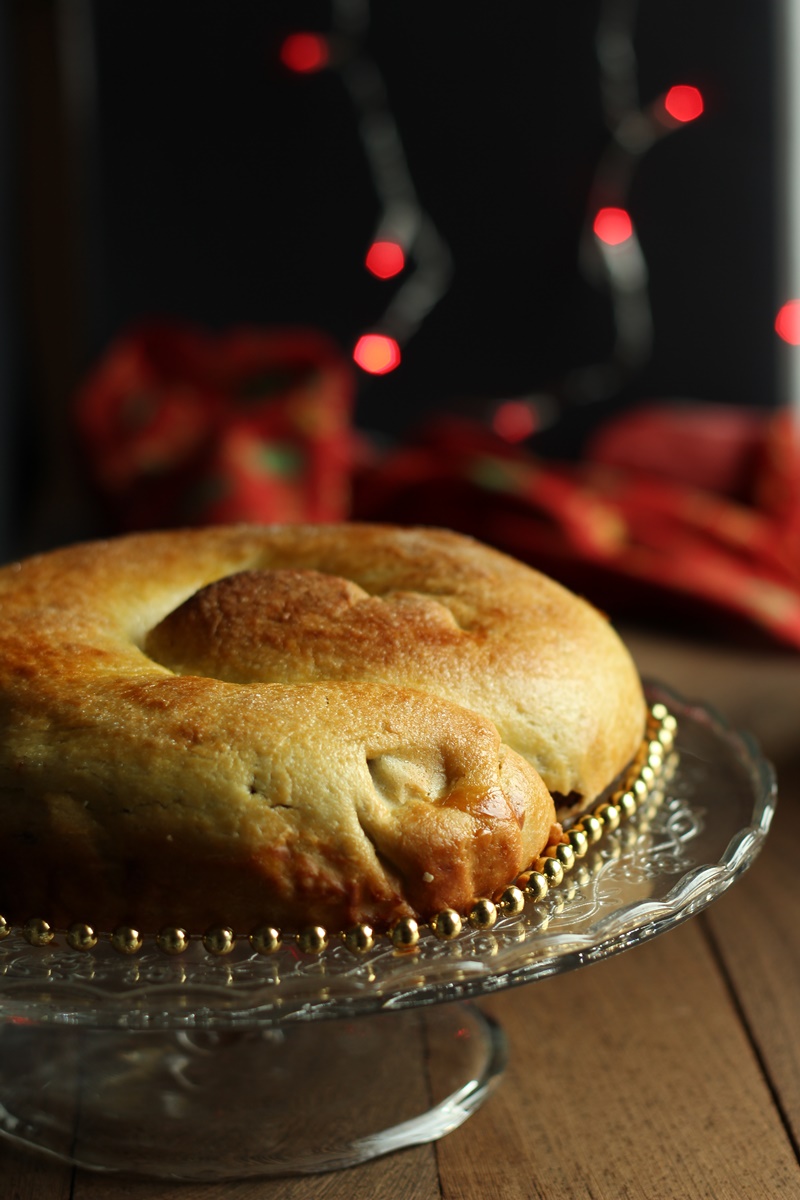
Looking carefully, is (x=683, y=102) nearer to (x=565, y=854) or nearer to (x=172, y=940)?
(x=565, y=854)

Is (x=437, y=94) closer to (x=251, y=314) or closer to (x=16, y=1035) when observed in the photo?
(x=251, y=314)

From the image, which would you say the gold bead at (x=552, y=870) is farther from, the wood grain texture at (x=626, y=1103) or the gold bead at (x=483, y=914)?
the wood grain texture at (x=626, y=1103)

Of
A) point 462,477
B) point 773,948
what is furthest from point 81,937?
point 462,477

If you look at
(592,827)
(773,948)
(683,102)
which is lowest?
(773,948)

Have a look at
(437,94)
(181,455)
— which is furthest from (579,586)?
(437,94)

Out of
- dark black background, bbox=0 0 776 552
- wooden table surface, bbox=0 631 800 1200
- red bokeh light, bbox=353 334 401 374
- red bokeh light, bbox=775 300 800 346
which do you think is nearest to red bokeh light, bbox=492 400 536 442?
dark black background, bbox=0 0 776 552

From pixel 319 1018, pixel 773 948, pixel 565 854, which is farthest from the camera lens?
pixel 773 948

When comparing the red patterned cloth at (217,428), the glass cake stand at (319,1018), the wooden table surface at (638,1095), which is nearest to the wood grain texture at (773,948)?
the wooden table surface at (638,1095)
